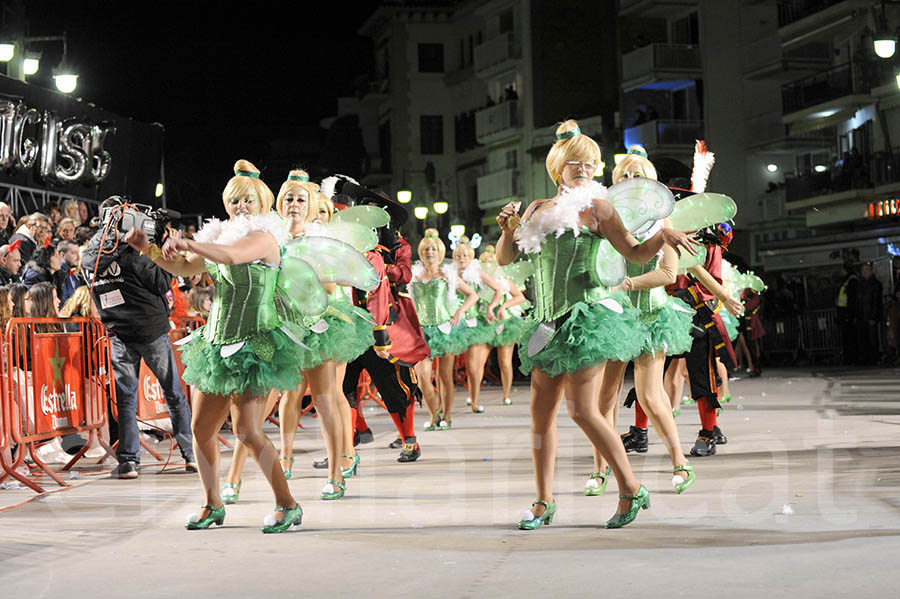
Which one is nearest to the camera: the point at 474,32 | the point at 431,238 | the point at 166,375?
the point at 166,375

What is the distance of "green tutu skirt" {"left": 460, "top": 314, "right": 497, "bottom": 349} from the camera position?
52.3ft

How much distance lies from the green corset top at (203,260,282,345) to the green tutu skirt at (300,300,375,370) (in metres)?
1.11

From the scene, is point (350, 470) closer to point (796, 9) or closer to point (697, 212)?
point (697, 212)

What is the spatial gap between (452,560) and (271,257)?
6.53ft

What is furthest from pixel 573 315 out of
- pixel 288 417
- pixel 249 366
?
pixel 288 417

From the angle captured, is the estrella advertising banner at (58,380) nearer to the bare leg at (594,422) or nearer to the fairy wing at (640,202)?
the bare leg at (594,422)

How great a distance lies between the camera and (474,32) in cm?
5931

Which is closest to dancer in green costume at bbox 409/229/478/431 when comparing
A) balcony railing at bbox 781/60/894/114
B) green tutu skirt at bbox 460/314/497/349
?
Answer: green tutu skirt at bbox 460/314/497/349

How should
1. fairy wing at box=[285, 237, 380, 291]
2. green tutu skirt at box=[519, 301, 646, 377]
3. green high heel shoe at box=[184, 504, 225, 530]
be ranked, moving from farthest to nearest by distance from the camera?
fairy wing at box=[285, 237, 380, 291]
green high heel shoe at box=[184, 504, 225, 530]
green tutu skirt at box=[519, 301, 646, 377]

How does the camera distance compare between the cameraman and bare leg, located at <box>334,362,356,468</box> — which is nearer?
bare leg, located at <box>334,362,356,468</box>

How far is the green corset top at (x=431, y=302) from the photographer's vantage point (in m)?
15.2

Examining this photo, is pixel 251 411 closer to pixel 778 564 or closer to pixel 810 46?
pixel 778 564

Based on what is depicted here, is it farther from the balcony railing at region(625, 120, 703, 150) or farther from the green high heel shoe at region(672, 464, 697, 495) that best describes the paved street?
the balcony railing at region(625, 120, 703, 150)

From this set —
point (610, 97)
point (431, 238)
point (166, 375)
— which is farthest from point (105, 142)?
point (610, 97)
